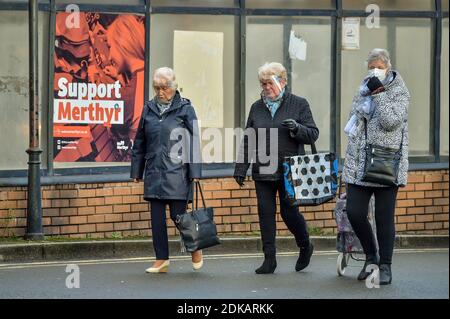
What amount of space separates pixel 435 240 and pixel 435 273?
3.06 meters

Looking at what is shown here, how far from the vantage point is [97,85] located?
46.5 feet

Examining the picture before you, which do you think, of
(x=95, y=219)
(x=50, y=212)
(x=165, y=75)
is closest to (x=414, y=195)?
(x=95, y=219)

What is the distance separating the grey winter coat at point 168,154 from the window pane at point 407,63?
410 centimetres

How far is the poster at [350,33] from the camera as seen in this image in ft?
49.9

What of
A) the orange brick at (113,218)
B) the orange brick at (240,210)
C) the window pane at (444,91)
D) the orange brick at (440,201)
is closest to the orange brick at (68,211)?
the orange brick at (113,218)

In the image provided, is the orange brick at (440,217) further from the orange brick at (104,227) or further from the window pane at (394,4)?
A: the orange brick at (104,227)

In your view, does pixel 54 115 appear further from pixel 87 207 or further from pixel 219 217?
pixel 219 217

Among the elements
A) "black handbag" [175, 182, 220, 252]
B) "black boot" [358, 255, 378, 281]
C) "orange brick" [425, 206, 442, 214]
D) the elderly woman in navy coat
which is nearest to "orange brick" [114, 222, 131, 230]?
the elderly woman in navy coat

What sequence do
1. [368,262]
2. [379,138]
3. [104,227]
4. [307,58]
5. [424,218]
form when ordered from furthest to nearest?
[424,218] → [307,58] → [104,227] → [368,262] → [379,138]

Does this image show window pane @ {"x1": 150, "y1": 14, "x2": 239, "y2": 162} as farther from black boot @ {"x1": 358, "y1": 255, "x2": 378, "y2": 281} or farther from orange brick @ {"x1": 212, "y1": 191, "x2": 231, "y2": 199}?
black boot @ {"x1": 358, "y1": 255, "x2": 378, "y2": 281}

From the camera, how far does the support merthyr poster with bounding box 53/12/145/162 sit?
14062 mm

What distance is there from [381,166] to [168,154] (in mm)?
1995

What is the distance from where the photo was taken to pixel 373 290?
34.3ft

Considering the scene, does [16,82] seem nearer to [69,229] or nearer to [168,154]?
[69,229]
